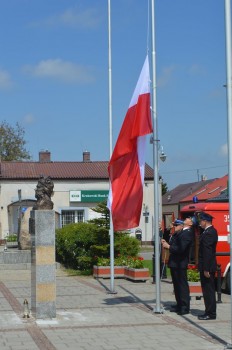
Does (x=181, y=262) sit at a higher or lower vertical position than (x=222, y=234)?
lower

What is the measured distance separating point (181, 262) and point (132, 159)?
225 centimetres

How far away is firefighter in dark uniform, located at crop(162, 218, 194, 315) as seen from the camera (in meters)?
13.1

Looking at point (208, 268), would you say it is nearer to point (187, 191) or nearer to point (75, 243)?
point (75, 243)

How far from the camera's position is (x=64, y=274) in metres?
22.8

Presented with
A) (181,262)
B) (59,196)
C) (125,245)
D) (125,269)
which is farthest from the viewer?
(59,196)

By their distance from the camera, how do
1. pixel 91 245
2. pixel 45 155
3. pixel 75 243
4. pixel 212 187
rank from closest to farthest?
pixel 91 245, pixel 75 243, pixel 45 155, pixel 212 187

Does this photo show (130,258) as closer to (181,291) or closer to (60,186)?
(181,291)

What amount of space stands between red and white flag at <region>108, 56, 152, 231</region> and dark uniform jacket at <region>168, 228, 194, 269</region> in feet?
2.78

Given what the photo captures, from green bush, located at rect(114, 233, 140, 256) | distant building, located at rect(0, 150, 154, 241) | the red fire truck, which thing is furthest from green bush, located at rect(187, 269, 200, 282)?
distant building, located at rect(0, 150, 154, 241)

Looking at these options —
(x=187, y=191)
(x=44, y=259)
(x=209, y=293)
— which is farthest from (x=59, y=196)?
(x=209, y=293)

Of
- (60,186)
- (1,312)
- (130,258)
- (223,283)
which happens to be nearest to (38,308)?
(1,312)

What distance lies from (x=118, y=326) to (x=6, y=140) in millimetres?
62630

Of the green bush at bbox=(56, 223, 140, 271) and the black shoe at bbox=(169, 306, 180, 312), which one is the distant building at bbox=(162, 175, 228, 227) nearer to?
the green bush at bbox=(56, 223, 140, 271)

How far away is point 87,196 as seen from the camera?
5372cm
